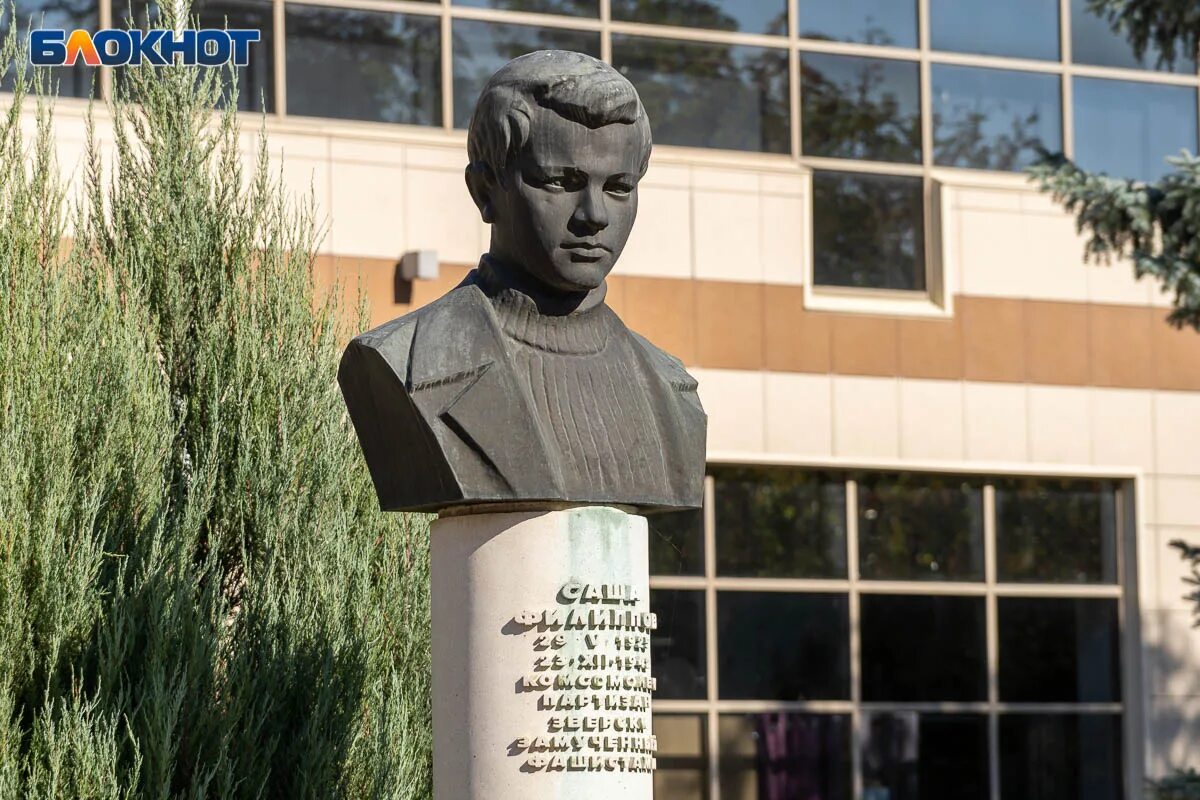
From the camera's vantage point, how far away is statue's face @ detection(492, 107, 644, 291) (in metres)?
7.13

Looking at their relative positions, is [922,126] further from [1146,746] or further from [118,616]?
[118,616]

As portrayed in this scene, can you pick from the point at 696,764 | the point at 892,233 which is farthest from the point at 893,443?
the point at 696,764

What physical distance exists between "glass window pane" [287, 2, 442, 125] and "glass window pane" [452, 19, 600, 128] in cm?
16

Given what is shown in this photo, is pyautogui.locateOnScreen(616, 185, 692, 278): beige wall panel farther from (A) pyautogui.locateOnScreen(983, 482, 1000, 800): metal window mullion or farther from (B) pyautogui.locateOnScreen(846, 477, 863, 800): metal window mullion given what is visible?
(A) pyautogui.locateOnScreen(983, 482, 1000, 800): metal window mullion

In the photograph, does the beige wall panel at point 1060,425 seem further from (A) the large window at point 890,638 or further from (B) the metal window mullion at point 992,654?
(B) the metal window mullion at point 992,654

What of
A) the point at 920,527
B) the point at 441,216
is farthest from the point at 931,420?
the point at 441,216

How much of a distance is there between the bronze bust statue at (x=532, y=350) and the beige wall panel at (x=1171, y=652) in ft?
32.7

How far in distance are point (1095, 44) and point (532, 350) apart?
11265 mm

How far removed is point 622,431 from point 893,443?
29.8 ft

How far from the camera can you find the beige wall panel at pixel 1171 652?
16.6 m

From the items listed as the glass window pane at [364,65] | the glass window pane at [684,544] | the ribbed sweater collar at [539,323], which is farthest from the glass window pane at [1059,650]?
the ribbed sweater collar at [539,323]

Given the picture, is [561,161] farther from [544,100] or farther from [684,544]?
[684,544]

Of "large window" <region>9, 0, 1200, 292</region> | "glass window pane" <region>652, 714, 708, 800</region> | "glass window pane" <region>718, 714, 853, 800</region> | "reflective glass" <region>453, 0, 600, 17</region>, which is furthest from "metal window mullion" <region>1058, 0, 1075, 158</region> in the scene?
"glass window pane" <region>652, 714, 708, 800</region>

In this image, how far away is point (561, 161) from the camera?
281 inches
